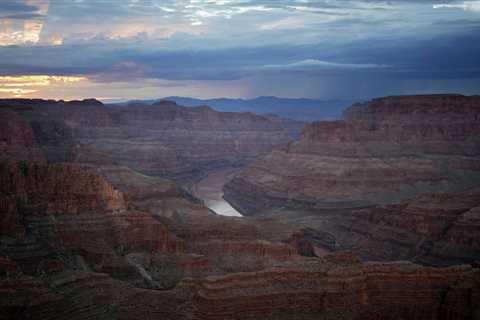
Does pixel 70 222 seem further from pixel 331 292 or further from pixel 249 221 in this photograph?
pixel 249 221

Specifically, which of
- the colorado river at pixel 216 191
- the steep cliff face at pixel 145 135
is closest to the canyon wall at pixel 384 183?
the colorado river at pixel 216 191

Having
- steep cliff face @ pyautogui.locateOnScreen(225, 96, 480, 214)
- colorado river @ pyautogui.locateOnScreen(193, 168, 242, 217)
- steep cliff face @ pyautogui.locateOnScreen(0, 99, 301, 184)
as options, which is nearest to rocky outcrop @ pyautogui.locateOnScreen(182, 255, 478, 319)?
steep cliff face @ pyautogui.locateOnScreen(225, 96, 480, 214)

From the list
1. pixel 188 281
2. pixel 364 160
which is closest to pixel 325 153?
pixel 364 160

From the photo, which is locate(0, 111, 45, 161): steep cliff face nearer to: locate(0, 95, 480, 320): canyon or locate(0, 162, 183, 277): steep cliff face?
locate(0, 95, 480, 320): canyon

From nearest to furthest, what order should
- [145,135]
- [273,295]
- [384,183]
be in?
[273,295], [384,183], [145,135]

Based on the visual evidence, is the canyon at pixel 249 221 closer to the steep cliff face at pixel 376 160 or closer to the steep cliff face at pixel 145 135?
the steep cliff face at pixel 376 160

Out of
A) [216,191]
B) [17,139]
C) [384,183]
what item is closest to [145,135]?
[216,191]
